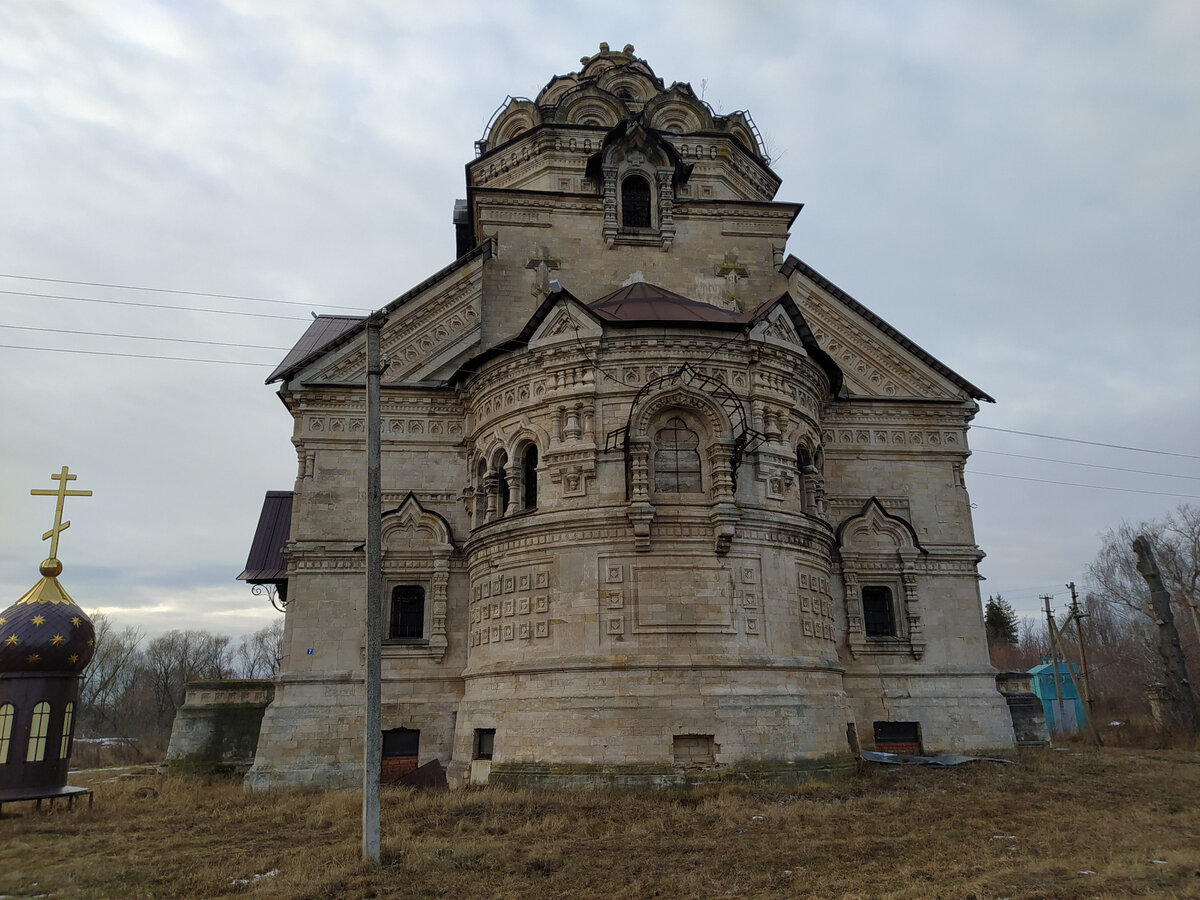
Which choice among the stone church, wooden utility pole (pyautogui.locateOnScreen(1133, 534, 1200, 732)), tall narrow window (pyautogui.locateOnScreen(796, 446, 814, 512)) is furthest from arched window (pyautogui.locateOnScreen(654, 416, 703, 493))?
wooden utility pole (pyautogui.locateOnScreen(1133, 534, 1200, 732))

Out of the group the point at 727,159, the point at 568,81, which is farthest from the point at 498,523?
the point at 568,81

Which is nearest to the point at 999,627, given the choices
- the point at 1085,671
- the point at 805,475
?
the point at 1085,671

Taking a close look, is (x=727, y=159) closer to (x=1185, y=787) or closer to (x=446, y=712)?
(x=446, y=712)

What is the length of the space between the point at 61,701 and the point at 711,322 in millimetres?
14675

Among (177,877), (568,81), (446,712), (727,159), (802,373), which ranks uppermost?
(568,81)

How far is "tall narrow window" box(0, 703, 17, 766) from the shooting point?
14586 mm

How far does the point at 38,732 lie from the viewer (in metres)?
14.9

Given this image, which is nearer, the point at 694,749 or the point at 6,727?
the point at 6,727

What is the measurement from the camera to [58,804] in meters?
→ 15.6

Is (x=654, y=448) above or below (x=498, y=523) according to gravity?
above

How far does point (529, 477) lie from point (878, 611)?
996 cm

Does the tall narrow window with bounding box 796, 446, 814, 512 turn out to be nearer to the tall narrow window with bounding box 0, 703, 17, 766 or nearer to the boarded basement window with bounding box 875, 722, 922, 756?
the boarded basement window with bounding box 875, 722, 922, 756

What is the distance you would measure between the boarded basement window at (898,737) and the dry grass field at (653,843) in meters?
3.42

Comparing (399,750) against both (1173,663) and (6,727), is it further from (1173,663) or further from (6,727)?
(1173,663)
